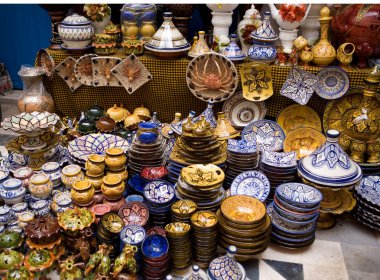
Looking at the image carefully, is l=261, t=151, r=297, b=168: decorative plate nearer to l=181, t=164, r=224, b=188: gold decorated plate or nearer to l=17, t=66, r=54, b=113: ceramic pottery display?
l=181, t=164, r=224, b=188: gold decorated plate

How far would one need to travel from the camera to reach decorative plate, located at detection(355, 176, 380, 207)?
2906 millimetres

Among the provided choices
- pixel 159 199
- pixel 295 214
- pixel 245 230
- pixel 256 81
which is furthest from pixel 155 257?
pixel 256 81

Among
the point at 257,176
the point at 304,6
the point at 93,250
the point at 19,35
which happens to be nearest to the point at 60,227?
the point at 93,250

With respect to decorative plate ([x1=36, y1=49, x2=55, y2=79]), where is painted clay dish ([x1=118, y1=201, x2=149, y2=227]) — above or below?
below

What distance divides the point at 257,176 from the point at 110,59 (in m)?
1.91

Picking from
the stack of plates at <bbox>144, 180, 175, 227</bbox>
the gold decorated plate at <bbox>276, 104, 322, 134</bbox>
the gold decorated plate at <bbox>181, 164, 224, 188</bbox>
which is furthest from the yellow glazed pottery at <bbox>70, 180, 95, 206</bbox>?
the gold decorated plate at <bbox>276, 104, 322, 134</bbox>

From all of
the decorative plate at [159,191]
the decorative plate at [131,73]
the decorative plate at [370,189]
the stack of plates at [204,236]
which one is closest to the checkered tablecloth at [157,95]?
the decorative plate at [131,73]

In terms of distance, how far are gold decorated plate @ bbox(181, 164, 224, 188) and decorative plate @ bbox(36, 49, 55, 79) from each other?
207 cm

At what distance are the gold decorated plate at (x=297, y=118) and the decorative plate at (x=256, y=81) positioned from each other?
237 millimetres

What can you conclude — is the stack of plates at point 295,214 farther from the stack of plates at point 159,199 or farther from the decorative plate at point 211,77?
the decorative plate at point 211,77

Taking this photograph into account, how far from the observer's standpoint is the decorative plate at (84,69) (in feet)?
12.8

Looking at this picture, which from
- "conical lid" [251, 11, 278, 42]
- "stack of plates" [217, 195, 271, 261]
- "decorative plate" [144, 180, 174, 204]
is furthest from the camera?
"conical lid" [251, 11, 278, 42]

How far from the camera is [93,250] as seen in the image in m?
2.54

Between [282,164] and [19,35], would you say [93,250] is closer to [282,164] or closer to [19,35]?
[282,164]
